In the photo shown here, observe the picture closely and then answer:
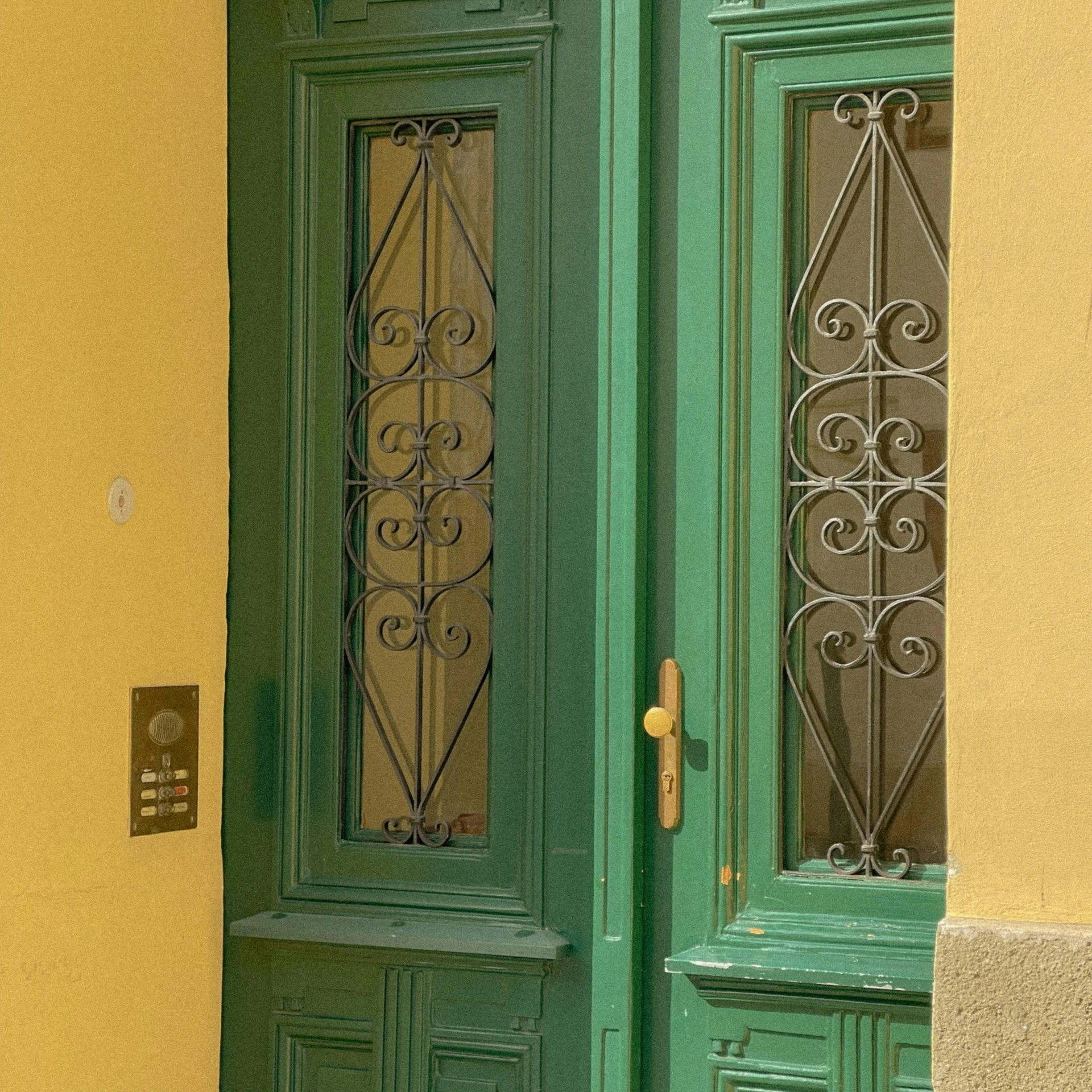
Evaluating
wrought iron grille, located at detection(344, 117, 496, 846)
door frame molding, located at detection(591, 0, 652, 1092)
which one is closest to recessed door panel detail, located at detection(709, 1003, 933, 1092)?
door frame molding, located at detection(591, 0, 652, 1092)

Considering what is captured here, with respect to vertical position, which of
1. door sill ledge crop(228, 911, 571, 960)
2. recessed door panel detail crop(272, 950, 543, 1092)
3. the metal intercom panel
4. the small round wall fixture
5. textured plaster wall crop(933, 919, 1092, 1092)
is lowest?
recessed door panel detail crop(272, 950, 543, 1092)

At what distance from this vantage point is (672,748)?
2.96 m

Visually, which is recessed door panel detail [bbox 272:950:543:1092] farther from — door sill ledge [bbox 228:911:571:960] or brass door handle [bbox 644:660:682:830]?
brass door handle [bbox 644:660:682:830]

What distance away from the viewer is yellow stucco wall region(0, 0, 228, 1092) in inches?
108

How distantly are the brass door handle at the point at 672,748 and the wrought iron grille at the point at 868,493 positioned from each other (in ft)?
0.72

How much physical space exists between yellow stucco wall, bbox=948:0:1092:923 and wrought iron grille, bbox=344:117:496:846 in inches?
48.0

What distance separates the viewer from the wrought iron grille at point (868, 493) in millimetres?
2871

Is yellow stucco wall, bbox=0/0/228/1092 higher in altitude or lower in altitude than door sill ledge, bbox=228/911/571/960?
higher

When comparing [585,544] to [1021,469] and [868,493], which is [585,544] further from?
[1021,469]

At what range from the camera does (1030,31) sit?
2133 mm

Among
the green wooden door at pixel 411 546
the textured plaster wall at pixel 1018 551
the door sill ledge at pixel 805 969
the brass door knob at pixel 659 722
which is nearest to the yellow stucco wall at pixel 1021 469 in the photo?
the textured plaster wall at pixel 1018 551

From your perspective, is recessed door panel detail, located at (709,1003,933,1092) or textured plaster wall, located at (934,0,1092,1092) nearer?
textured plaster wall, located at (934,0,1092,1092)

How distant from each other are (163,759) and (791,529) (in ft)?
4.36

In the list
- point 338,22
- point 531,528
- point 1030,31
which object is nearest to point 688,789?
point 531,528
